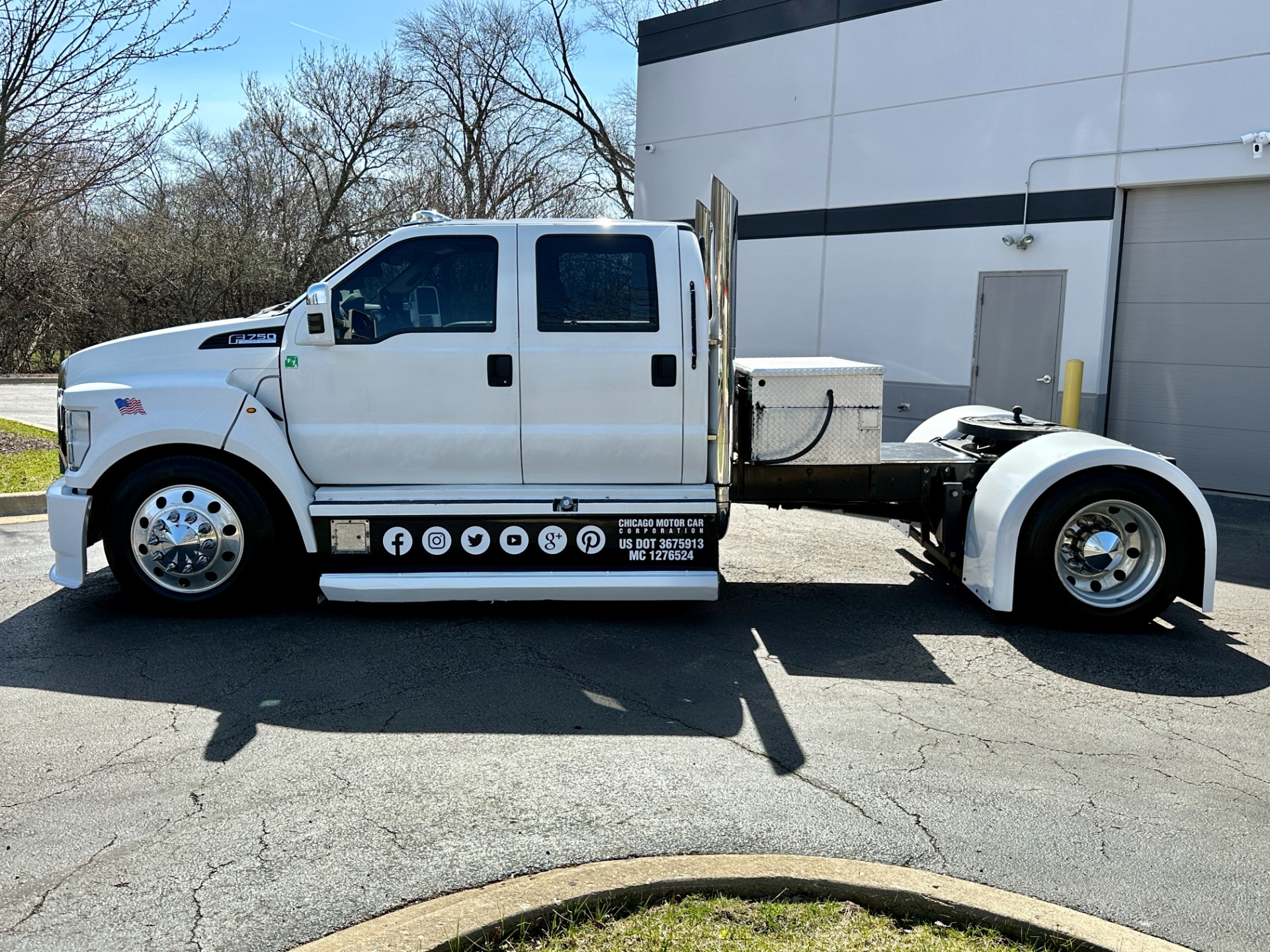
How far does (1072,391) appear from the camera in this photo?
507 inches

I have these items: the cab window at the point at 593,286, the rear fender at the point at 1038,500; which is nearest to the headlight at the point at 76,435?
the cab window at the point at 593,286

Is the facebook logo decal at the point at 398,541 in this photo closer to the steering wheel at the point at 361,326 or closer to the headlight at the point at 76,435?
the steering wheel at the point at 361,326

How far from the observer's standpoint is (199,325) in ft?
20.9

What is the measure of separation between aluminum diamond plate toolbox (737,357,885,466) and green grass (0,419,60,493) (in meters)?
6.78

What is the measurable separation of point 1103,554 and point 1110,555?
4 centimetres

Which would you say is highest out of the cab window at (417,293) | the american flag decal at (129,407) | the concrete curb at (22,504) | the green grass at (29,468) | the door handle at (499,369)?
the cab window at (417,293)

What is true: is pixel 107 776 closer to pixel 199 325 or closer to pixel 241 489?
pixel 241 489

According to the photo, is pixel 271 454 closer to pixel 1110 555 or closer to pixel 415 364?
pixel 415 364

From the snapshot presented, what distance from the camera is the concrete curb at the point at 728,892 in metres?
3.02

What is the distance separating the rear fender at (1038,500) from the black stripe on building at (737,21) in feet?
33.1

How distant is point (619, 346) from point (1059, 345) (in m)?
8.96

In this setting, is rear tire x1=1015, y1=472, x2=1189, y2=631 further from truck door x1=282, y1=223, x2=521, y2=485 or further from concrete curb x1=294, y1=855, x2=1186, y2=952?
concrete curb x1=294, y1=855, x2=1186, y2=952

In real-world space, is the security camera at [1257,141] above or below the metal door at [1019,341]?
above

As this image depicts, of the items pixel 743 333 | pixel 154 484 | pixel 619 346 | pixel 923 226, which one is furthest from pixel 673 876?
pixel 743 333
